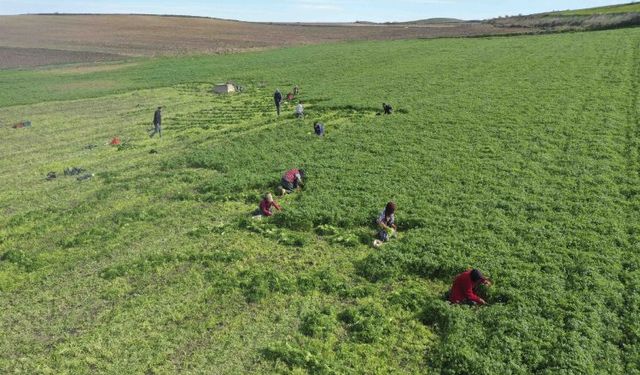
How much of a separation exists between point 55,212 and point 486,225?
1827 centimetres

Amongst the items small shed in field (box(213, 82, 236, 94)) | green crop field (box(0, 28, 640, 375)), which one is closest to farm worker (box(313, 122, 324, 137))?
green crop field (box(0, 28, 640, 375))

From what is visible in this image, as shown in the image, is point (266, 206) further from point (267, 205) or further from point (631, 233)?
point (631, 233)

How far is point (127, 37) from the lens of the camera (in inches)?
4437

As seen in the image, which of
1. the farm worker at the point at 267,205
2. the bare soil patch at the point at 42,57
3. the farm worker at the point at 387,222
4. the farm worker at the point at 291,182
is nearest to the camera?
the farm worker at the point at 387,222

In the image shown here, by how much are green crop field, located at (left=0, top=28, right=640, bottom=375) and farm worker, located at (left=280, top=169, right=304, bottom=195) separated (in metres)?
0.63

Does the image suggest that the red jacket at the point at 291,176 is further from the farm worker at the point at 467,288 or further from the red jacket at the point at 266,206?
the farm worker at the point at 467,288

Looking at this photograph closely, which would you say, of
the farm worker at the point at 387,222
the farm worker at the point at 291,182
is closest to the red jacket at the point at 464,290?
the farm worker at the point at 387,222

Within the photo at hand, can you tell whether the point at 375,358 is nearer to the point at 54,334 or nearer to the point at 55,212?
the point at 54,334

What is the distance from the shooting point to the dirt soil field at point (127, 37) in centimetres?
9200

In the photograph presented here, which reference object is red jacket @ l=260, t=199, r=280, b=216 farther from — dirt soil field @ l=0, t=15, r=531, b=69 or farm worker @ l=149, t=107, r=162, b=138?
dirt soil field @ l=0, t=15, r=531, b=69

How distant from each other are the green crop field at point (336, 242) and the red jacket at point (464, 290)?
1.24 feet

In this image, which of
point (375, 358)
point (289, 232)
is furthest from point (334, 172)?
point (375, 358)

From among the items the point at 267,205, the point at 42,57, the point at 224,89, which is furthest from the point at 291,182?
the point at 42,57

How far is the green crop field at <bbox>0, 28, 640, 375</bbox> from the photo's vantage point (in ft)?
38.5
